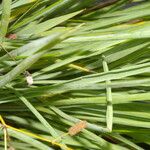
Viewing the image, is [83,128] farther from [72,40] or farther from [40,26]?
[40,26]

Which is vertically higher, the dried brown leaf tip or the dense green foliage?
the dense green foliage

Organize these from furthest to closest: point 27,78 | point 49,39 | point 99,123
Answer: point 99,123, point 27,78, point 49,39

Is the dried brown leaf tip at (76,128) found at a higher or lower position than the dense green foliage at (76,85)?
lower

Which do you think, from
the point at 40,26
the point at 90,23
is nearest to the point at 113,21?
the point at 90,23

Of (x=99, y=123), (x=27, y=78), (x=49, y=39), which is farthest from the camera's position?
(x=99, y=123)

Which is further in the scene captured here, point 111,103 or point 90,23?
point 90,23

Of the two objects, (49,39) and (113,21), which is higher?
(113,21)

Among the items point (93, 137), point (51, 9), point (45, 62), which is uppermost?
point (51, 9)
